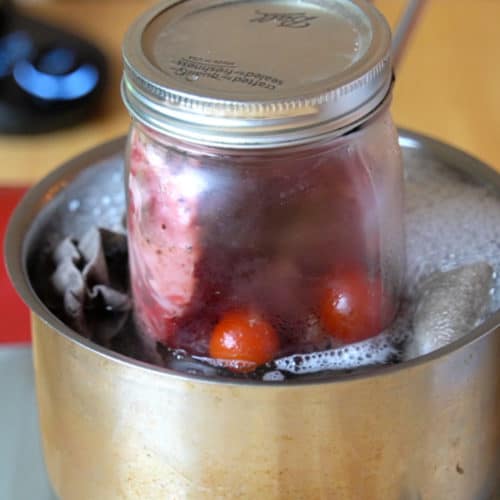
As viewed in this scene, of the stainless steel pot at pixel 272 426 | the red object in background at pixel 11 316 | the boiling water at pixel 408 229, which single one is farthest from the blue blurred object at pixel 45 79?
the stainless steel pot at pixel 272 426

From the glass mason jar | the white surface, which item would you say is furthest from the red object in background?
the glass mason jar

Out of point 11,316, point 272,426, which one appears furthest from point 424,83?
point 272,426

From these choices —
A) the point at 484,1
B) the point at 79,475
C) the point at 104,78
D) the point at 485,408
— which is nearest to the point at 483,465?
the point at 485,408

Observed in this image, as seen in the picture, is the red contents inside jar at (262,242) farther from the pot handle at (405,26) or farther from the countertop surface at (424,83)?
the countertop surface at (424,83)

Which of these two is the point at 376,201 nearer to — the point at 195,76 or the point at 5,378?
the point at 195,76

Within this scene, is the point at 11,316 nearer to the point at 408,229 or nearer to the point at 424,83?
the point at 408,229

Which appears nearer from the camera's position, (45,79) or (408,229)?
(408,229)
